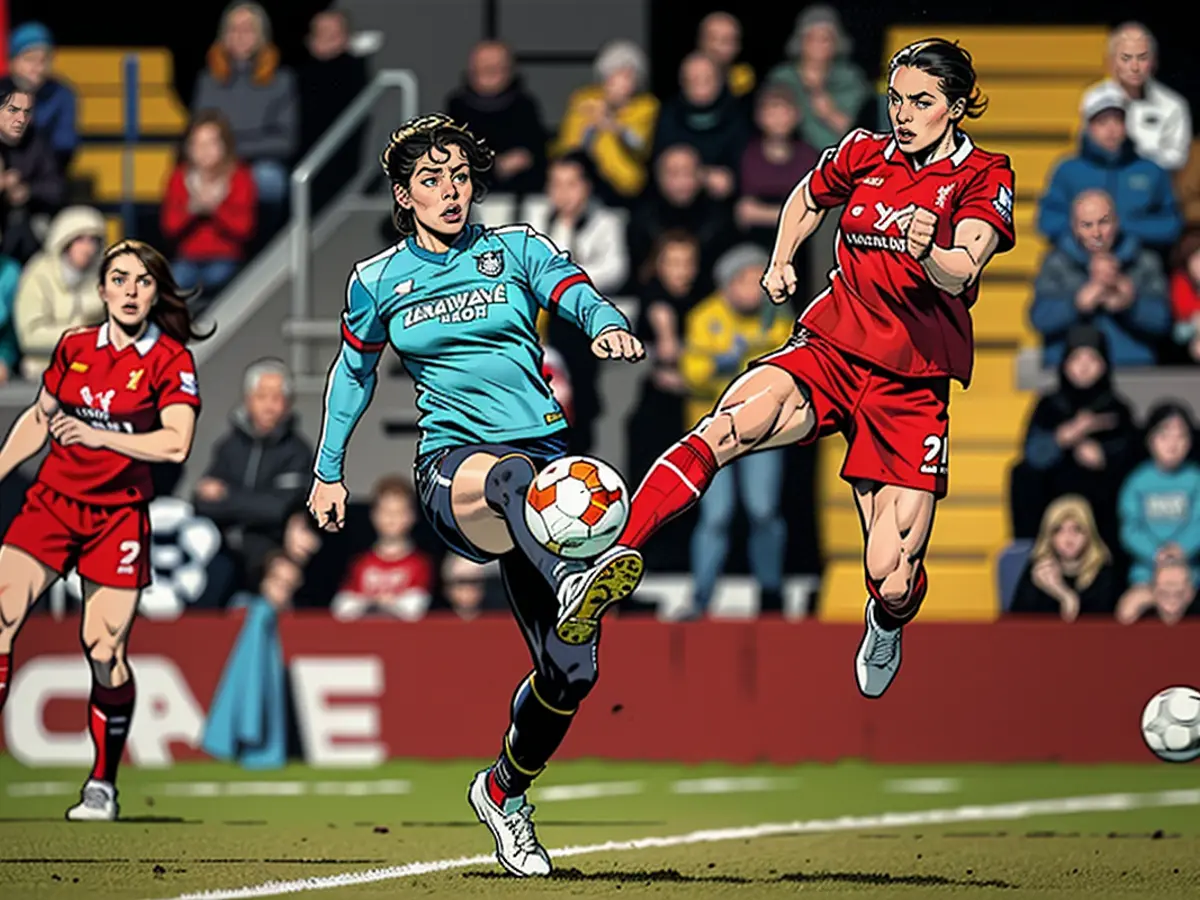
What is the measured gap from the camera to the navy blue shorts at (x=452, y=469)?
7.82 meters

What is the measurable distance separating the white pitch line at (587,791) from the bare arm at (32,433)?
3.20 metres

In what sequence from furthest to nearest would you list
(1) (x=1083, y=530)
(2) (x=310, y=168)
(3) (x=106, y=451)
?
(2) (x=310, y=168)
(1) (x=1083, y=530)
(3) (x=106, y=451)

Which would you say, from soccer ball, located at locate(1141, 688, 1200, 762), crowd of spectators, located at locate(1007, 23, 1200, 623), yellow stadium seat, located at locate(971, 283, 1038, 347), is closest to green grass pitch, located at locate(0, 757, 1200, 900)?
soccer ball, located at locate(1141, 688, 1200, 762)

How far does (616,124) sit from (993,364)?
86.8 inches

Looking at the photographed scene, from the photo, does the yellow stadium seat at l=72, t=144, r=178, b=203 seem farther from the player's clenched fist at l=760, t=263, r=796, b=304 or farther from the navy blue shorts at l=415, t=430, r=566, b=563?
the player's clenched fist at l=760, t=263, r=796, b=304

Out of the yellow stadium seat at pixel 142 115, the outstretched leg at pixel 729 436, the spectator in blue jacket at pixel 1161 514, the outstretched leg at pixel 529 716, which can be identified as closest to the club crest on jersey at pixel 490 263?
the outstretched leg at pixel 729 436

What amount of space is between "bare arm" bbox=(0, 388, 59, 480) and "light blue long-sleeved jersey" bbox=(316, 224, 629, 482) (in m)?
1.15

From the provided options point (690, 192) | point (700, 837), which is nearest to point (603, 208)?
point (690, 192)

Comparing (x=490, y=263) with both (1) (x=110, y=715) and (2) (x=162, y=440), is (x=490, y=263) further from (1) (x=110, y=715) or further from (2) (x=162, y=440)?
(1) (x=110, y=715)

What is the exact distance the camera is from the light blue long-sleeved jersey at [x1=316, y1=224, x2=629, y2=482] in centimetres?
785

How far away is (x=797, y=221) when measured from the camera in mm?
8031

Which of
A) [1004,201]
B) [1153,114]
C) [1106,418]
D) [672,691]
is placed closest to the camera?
[1004,201]

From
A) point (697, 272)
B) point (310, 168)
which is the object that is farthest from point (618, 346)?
point (310, 168)

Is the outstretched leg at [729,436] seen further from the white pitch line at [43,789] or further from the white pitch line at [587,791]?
the white pitch line at [43,789]
